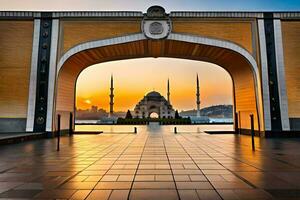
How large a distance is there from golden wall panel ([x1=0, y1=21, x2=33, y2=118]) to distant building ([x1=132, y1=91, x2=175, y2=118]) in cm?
3995

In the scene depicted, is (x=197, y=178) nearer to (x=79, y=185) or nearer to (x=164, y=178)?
(x=164, y=178)

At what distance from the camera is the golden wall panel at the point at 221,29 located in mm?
13242

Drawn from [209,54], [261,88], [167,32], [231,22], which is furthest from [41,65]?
[261,88]

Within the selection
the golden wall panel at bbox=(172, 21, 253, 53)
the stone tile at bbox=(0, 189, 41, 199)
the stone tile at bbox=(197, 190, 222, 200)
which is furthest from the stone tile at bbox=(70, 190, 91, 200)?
the golden wall panel at bbox=(172, 21, 253, 53)

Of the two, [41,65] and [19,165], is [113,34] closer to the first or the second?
[41,65]

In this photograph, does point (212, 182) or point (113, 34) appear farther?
point (113, 34)

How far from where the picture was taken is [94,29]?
13430mm

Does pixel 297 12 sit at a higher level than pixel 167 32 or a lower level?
higher

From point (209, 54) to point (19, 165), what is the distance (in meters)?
13.1

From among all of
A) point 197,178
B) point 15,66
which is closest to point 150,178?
point 197,178

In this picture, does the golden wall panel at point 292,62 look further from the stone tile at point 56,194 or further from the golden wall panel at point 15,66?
the golden wall panel at point 15,66

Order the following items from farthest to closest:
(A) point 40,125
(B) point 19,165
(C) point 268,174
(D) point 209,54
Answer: (D) point 209,54 < (A) point 40,125 < (B) point 19,165 < (C) point 268,174

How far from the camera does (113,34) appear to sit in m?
13.4

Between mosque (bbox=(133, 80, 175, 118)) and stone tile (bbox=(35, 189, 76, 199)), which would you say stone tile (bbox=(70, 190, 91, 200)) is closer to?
stone tile (bbox=(35, 189, 76, 199))
